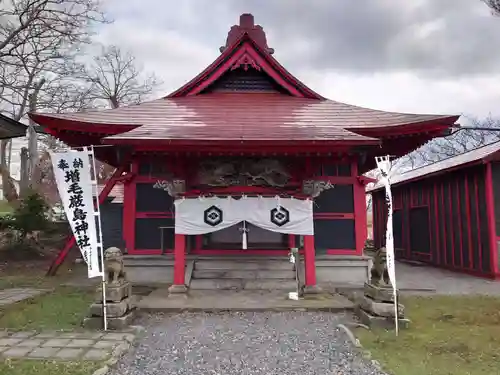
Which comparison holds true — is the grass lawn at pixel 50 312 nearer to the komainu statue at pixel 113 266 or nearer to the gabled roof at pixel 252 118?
the komainu statue at pixel 113 266

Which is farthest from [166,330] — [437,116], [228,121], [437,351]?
A: [437,116]

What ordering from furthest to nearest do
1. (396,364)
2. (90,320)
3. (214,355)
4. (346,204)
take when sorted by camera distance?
(346,204)
(90,320)
(214,355)
(396,364)

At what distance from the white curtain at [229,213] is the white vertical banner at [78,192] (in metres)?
2.03

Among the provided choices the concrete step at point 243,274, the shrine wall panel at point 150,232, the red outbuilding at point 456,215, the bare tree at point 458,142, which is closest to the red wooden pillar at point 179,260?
the concrete step at point 243,274

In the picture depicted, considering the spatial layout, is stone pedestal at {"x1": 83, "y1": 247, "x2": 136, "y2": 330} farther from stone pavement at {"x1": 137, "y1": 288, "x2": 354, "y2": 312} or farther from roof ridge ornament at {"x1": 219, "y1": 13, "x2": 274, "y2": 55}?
roof ridge ornament at {"x1": 219, "y1": 13, "x2": 274, "y2": 55}

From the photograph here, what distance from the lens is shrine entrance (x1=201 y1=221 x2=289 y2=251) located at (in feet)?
31.0

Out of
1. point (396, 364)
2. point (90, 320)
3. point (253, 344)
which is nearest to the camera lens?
point (396, 364)

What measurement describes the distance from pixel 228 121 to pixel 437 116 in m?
4.26

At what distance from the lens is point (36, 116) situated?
801 cm

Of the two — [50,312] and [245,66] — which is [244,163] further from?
[50,312]

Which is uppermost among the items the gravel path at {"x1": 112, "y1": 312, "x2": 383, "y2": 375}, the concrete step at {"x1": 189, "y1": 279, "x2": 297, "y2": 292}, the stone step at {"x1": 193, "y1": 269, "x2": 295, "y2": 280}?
the stone step at {"x1": 193, "y1": 269, "x2": 295, "y2": 280}

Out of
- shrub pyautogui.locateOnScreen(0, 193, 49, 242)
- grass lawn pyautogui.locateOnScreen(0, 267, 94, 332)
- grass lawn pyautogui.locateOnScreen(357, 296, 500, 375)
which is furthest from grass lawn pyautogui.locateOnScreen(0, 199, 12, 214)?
grass lawn pyautogui.locateOnScreen(357, 296, 500, 375)

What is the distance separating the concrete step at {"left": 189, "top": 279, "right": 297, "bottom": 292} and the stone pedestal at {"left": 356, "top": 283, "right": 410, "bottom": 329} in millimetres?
2449

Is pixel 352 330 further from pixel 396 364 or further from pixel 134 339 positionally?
pixel 134 339
